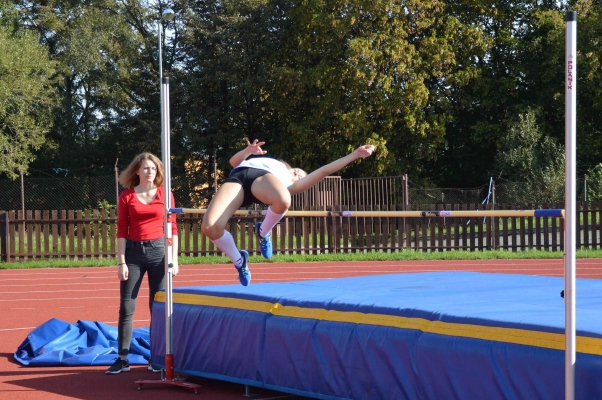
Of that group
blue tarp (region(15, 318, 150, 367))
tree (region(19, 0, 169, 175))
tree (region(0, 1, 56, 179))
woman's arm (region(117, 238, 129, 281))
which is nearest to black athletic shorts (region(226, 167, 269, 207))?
woman's arm (region(117, 238, 129, 281))

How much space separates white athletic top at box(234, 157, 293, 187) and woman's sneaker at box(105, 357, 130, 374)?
1.73 m

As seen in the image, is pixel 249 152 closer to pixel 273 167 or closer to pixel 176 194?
pixel 273 167

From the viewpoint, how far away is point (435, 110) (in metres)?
28.6

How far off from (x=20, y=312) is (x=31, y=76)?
2106cm

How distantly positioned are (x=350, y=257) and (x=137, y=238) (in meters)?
9.94

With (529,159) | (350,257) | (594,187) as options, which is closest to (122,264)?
(350,257)

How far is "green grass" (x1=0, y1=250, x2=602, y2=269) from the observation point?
14.7 meters

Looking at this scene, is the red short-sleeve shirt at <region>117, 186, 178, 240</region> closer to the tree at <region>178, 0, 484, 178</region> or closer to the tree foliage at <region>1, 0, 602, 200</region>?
the tree foliage at <region>1, 0, 602, 200</region>

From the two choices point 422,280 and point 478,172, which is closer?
point 422,280

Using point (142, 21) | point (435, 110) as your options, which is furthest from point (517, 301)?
point (142, 21)

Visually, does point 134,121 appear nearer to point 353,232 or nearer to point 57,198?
point 57,198

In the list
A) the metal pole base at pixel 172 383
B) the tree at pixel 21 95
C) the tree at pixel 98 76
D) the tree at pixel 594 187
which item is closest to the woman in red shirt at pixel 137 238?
the metal pole base at pixel 172 383

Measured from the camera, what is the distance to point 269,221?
593cm

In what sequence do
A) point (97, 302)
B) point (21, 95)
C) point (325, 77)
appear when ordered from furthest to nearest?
point (21, 95)
point (325, 77)
point (97, 302)
